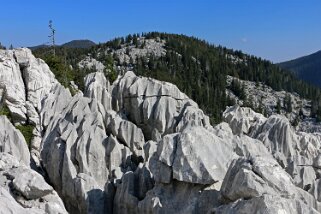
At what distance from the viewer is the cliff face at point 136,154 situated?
72.4ft

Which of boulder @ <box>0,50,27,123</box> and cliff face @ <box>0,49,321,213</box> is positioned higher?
boulder @ <box>0,50,27,123</box>

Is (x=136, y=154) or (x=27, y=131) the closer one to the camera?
(x=136, y=154)

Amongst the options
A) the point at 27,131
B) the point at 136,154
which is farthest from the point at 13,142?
the point at 136,154

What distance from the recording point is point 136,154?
37125mm

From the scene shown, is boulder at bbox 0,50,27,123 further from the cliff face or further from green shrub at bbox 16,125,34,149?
green shrub at bbox 16,125,34,149

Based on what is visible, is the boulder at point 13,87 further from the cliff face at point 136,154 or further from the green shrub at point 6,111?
the green shrub at point 6,111

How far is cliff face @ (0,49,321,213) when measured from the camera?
22.1m

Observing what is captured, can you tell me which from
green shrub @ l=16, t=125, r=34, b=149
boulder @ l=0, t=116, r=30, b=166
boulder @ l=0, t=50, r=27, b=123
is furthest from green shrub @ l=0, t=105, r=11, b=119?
boulder @ l=0, t=116, r=30, b=166

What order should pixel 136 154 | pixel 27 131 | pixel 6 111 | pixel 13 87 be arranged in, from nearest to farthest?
1. pixel 136 154
2. pixel 27 131
3. pixel 6 111
4. pixel 13 87

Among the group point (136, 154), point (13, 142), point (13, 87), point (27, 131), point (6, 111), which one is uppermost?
point (13, 87)

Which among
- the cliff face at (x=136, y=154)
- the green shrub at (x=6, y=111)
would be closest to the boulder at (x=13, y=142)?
the cliff face at (x=136, y=154)

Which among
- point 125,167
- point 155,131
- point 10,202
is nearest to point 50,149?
point 125,167

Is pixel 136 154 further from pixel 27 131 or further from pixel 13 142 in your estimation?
pixel 27 131

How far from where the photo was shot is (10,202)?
19000mm
